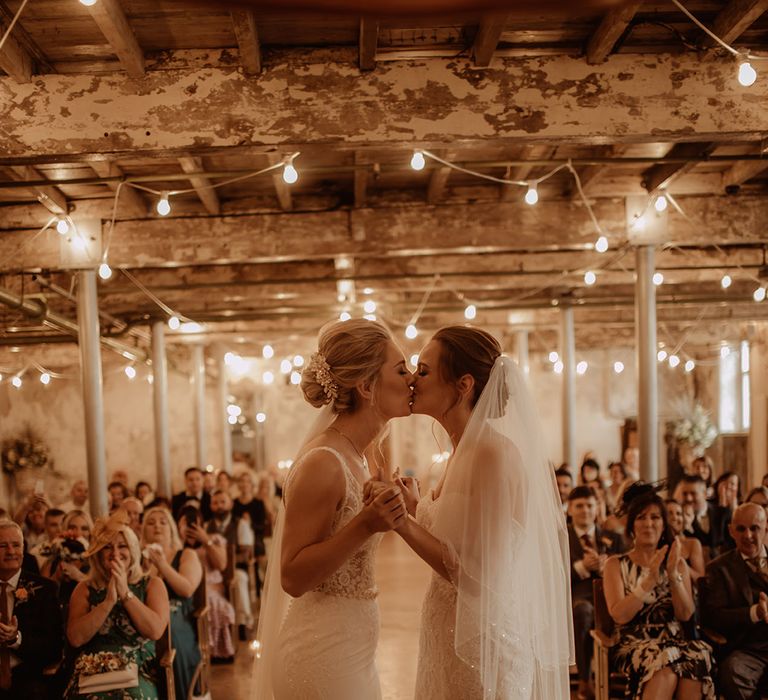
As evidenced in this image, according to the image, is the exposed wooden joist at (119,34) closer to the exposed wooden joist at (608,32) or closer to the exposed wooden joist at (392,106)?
the exposed wooden joist at (392,106)

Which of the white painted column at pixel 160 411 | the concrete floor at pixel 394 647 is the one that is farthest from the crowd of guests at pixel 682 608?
the white painted column at pixel 160 411

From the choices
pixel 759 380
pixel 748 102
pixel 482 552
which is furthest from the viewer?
pixel 759 380

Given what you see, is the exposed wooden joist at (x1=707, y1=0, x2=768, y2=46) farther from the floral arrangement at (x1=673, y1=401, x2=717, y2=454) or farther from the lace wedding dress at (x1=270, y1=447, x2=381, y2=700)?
the floral arrangement at (x1=673, y1=401, x2=717, y2=454)

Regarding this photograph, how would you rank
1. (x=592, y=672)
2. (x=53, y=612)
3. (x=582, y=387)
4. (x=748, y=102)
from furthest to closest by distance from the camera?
(x=582, y=387) < (x=592, y=672) < (x=748, y=102) < (x=53, y=612)

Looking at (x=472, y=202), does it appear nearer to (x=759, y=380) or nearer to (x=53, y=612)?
(x=53, y=612)

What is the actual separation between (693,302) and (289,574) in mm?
10699

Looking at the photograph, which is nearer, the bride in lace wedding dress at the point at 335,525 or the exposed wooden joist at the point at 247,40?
the bride in lace wedding dress at the point at 335,525

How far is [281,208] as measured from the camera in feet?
24.0

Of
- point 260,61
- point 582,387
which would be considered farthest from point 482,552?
point 582,387

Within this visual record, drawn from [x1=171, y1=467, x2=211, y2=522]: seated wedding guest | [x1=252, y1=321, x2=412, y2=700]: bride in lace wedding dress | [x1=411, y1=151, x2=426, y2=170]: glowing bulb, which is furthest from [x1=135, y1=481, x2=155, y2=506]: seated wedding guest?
[x1=252, y1=321, x2=412, y2=700]: bride in lace wedding dress

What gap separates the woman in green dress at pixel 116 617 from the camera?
376 cm

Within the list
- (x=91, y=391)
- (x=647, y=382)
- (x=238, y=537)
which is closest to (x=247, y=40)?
(x=91, y=391)

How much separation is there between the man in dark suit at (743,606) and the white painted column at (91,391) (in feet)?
16.2

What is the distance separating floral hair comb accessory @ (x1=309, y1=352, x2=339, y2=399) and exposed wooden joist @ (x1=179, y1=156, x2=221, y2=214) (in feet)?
10.2
